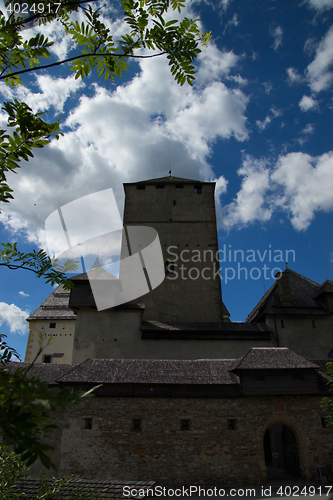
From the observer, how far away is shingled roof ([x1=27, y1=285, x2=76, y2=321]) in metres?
21.0

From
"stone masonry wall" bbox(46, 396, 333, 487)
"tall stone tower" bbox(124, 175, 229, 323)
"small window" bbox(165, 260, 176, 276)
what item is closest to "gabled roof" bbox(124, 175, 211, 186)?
"tall stone tower" bbox(124, 175, 229, 323)

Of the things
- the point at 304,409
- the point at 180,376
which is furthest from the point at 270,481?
the point at 180,376

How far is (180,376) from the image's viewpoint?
37.6ft

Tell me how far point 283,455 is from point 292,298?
23.9ft

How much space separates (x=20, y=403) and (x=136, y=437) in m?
10.6

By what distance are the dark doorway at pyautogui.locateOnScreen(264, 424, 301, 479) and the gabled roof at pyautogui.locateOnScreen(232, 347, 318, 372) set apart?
2716mm

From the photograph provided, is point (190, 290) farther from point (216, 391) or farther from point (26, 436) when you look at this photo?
point (26, 436)

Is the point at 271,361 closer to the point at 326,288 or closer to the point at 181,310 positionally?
the point at 326,288

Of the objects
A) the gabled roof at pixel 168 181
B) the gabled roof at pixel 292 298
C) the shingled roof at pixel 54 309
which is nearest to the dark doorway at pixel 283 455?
the gabled roof at pixel 292 298

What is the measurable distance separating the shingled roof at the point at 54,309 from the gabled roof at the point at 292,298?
12.4 meters

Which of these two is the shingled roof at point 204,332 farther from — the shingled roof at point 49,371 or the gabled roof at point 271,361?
the shingled roof at point 49,371

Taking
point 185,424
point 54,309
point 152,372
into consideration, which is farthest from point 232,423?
point 54,309

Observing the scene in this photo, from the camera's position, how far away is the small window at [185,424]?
10.6 metres

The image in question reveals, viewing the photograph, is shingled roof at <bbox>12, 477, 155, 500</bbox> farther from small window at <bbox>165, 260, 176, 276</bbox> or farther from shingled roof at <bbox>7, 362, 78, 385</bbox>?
small window at <bbox>165, 260, 176, 276</bbox>
